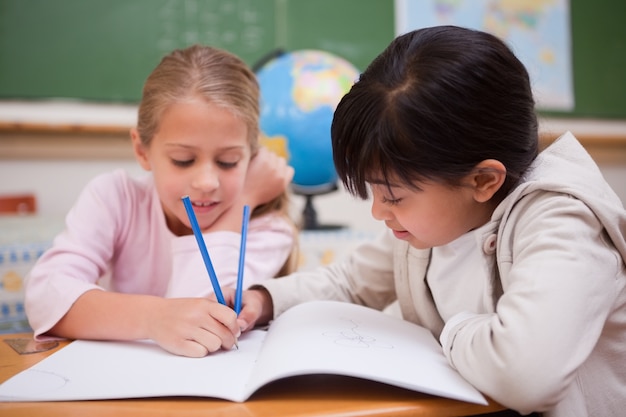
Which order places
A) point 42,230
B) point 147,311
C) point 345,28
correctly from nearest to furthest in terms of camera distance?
point 147,311 < point 42,230 < point 345,28

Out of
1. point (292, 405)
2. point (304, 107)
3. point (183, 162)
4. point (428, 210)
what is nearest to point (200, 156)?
point (183, 162)

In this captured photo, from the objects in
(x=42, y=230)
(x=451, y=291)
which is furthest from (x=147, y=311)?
(x=42, y=230)

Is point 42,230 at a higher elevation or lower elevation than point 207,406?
lower

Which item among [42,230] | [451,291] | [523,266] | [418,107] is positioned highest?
[418,107]

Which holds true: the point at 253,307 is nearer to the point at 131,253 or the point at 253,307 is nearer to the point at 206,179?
the point at 206,179

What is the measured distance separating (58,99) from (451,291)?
5.76 ft

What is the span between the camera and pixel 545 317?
0.51 m

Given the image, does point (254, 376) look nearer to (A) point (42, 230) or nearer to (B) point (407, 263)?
(B) point (407, 263)

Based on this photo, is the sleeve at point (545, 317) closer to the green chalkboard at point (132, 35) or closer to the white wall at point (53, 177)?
the white wall at point (53, 177)

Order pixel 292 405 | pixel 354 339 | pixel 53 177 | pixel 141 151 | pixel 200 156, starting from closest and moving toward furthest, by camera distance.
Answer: pixel 292 405 < pixel 354 339 < pixel 200 156 < pixel 141 151 < pixel 53 177

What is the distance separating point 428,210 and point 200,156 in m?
0.38

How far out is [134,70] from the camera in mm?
2176

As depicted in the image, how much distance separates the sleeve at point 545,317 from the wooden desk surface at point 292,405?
1.4 inches

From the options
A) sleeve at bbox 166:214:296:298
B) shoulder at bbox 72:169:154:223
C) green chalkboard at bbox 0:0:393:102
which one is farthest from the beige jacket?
green chalkboard at bbox 0:0:393:102
